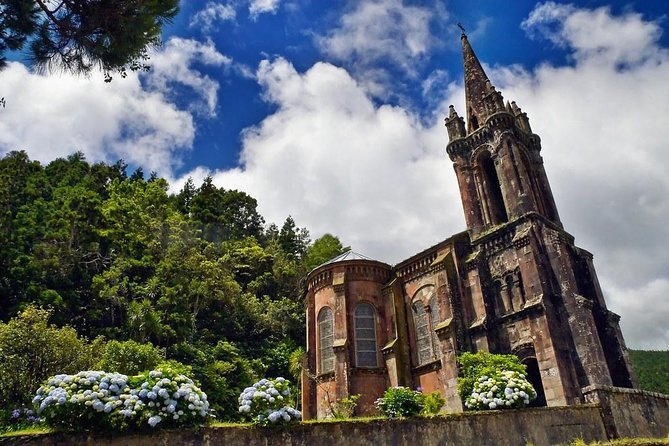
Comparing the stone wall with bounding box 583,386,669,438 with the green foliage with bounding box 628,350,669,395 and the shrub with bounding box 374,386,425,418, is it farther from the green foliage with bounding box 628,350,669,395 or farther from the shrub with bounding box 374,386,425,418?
the green foliage with bounding box 628,350,669,395

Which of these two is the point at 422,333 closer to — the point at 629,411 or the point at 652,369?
the point at 629,411

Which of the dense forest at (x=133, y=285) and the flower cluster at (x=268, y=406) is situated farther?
the dense forest at (x=133, y=285)

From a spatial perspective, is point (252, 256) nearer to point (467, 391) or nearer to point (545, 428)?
point (467, 391)

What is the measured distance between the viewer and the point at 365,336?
A: 24.8 metres

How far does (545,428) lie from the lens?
38.2ft

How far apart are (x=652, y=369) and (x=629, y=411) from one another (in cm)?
5374

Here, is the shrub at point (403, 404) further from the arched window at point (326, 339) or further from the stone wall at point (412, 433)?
the arched window at point (326, 339)

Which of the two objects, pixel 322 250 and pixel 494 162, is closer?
pixel 494 162

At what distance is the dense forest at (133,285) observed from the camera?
27.8 m

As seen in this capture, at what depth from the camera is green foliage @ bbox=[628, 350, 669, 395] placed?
4981cm

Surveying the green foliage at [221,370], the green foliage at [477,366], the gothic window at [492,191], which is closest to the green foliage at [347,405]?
the green foliage at [477,366]

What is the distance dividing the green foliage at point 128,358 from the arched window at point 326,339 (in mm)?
8081

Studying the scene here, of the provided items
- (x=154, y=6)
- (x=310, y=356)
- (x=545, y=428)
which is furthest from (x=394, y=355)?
(x=154, y=6)

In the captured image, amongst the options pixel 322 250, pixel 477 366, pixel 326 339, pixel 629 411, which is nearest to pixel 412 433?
pixel 629 411
